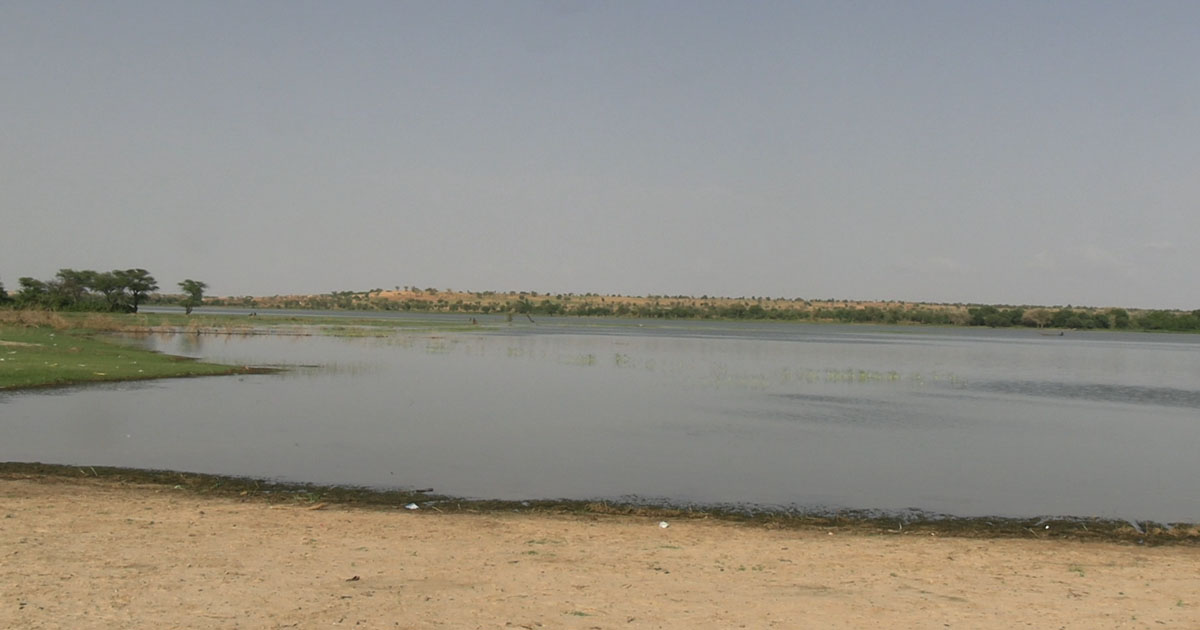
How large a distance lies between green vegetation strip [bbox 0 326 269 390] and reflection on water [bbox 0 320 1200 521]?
1.63 m

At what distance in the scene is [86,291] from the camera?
77.9 m

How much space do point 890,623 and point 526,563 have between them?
3.42m

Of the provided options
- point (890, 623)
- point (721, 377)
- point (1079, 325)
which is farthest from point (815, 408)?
point (1079, 325)

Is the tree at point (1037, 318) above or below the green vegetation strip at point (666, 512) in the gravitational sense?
above

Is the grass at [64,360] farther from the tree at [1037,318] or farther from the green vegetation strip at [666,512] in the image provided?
the tree at [1037,318]

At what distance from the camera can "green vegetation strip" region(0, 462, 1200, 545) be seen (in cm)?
1159

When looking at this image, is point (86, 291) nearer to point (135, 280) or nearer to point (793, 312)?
point (135, 280)

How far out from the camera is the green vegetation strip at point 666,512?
38.0 feet

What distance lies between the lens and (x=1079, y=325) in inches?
4897

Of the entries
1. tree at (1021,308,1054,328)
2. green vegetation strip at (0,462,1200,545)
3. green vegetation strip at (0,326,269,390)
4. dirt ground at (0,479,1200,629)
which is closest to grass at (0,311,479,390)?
green vegetation strip at (0,326,269,390)

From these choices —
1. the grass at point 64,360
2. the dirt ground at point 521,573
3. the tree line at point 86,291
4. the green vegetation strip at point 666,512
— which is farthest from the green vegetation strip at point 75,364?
the tree line at point 86,291

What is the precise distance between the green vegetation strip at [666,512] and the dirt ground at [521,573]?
44 cm

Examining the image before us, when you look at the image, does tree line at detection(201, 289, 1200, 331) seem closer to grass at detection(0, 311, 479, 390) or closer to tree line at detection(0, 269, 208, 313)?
tree line at detection(0, 269, 208, 313)

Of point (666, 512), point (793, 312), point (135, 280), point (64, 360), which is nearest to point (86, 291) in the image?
point (135, 280)
